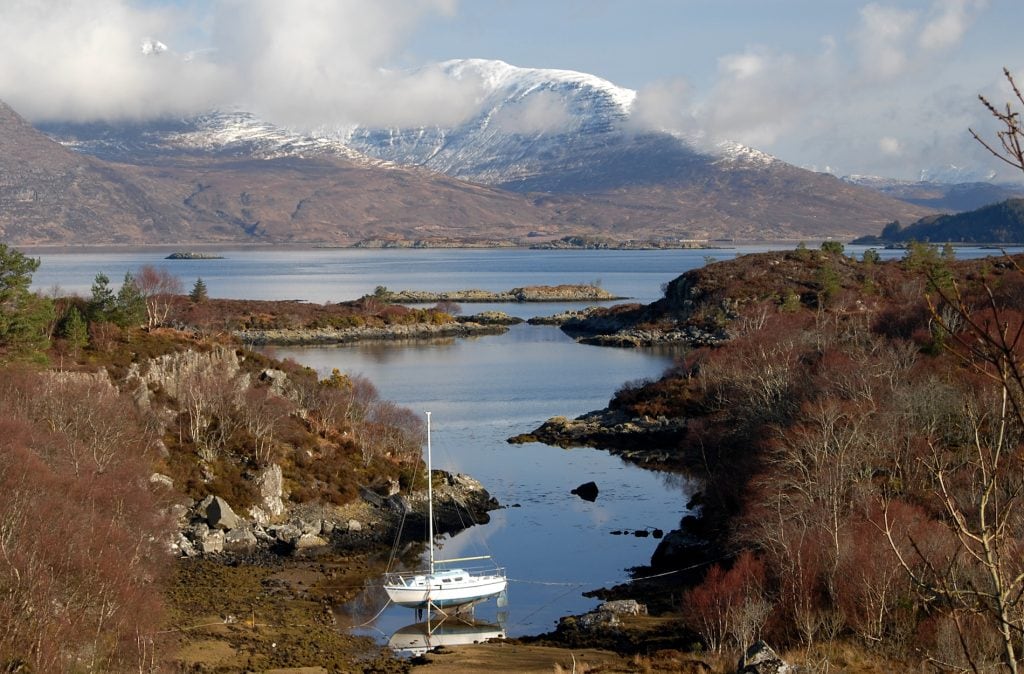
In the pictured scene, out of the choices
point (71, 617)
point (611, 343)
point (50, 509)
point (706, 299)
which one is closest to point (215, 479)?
point (50, 509)

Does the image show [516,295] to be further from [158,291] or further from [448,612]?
[448,612]

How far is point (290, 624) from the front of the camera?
24.0 meters

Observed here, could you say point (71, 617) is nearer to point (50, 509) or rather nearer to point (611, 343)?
point (50, 509)

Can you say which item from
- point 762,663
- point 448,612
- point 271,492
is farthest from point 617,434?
point 762,663

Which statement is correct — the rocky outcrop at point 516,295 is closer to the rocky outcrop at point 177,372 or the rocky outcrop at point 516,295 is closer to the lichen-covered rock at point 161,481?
the rocky outcrop at point 177,372

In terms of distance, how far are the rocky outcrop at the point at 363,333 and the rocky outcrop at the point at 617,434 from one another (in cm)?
4124

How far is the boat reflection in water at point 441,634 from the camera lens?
79.7 feet

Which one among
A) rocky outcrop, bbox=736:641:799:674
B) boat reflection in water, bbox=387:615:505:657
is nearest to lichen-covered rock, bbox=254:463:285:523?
boat reflection in water, bbox=387:615:505:657

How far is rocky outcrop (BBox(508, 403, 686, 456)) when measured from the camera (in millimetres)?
45375

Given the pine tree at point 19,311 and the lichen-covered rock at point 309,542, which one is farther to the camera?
the pine tree at point 19,311

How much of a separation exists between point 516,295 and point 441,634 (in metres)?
106

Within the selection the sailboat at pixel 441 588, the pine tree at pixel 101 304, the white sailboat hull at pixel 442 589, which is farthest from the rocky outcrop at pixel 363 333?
the white sailboat hull at pixel 442 589

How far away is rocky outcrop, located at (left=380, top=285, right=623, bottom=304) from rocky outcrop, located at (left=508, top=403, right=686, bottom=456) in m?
71.3

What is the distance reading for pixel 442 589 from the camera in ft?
87.2
